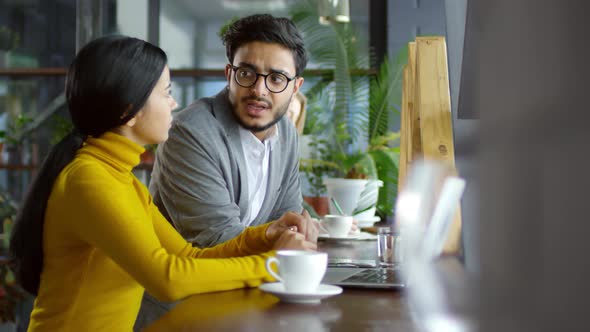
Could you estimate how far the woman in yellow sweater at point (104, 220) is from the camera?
1072 millimetres

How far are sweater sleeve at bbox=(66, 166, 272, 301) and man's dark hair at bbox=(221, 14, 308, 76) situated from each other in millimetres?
886

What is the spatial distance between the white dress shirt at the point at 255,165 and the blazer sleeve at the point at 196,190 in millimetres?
161

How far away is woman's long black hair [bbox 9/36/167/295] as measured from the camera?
3.92ft

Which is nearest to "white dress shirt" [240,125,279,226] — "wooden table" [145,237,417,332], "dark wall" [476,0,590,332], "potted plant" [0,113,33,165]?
"wooden table" [145,237,417,332]

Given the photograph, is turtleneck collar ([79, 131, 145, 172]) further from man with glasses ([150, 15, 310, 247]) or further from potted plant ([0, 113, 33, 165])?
potted plant ([0, 113, 33, 165])

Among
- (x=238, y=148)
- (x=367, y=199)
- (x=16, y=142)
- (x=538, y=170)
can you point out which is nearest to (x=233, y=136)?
(x=238, y=148)

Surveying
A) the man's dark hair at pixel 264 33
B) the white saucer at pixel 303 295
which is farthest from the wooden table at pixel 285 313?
the man's dark hair at pixel 264 33

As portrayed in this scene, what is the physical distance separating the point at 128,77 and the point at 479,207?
1183 millimetres

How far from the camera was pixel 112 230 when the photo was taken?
3.54ft

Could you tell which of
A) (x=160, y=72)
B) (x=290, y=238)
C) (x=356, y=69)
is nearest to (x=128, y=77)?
(x=160, y=72)

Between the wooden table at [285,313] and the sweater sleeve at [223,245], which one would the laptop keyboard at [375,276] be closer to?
the wooden table at [285,313]

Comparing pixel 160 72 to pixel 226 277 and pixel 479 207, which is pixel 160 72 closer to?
pixel 226 277

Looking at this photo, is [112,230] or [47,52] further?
[47,52]

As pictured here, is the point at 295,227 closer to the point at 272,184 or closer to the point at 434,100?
the point at 434,100
